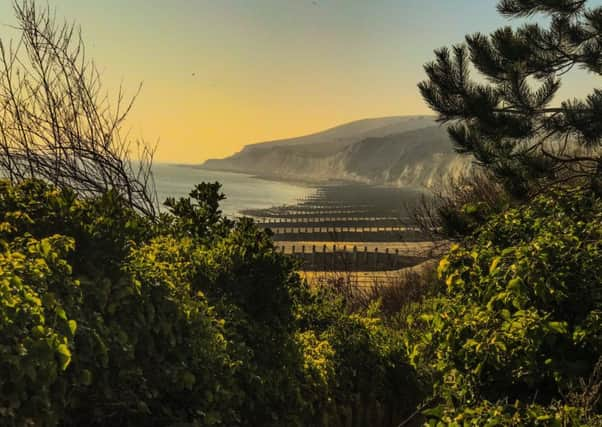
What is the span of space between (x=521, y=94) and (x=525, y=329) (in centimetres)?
809

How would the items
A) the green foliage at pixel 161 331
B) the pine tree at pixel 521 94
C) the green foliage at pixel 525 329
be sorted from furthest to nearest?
the pine tree at pixel 521 94, the green foliage at pixel 525 329, the green foliage at pixel 161 331

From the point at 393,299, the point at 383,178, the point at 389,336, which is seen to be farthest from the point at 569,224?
the point at 383,178

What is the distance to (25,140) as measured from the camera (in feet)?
21.5

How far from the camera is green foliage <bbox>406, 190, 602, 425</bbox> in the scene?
3.45 meters

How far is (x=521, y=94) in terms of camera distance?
1041cm

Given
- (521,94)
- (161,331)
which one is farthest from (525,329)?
(521,94)

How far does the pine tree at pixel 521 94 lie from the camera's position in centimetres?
1002

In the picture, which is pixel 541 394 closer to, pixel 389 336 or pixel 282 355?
pixel 282 355

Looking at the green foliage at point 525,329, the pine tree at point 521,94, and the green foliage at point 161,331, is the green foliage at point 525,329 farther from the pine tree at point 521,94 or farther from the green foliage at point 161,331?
the pine tree at point 521,94

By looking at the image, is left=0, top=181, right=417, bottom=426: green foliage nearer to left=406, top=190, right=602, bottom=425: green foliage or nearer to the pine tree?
left=406, top=190, right=602, bottom=425: green foliage

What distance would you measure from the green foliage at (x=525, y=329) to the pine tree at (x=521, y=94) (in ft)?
20.5

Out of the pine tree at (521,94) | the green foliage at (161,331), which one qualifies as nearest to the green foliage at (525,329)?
the green foliage at (161,331)

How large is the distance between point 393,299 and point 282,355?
40.7 feet

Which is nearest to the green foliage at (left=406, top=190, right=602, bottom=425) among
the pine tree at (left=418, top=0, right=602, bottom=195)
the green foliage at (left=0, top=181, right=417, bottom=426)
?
the green foliage at (left=0, top=181, right=417, bottom=426)
